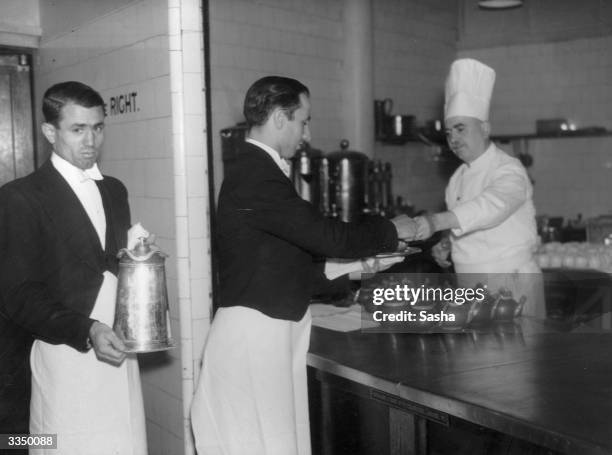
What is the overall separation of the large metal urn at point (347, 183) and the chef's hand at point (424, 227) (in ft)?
5.89

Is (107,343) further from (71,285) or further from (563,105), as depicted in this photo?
(563,105)

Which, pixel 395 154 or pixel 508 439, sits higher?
pixel 395 154

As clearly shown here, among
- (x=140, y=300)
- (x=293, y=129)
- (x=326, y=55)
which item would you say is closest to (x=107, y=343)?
(x=140, y=300)

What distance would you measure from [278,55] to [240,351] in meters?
2.89

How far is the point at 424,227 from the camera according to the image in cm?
262

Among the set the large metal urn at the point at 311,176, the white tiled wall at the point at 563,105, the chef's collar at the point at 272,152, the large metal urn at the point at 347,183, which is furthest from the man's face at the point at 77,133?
the white tiled wall at the point at 563,105

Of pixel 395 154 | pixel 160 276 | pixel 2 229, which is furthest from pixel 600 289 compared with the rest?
pixel 2 229

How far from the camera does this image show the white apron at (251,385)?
220cm

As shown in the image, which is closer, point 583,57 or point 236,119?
point 236,119

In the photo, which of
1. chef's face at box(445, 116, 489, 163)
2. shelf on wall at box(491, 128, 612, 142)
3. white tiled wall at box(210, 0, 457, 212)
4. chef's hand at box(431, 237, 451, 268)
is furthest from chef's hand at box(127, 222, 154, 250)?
shelf on wall at box(491, 128, 612, 142)

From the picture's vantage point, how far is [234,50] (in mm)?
4402

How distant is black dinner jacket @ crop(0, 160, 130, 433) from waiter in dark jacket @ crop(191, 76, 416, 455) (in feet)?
1.28

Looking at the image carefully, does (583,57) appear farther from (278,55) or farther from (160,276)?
(160,276)

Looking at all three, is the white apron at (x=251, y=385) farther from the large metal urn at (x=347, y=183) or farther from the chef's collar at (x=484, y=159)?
the large metal urn at (x=347, y=183)
